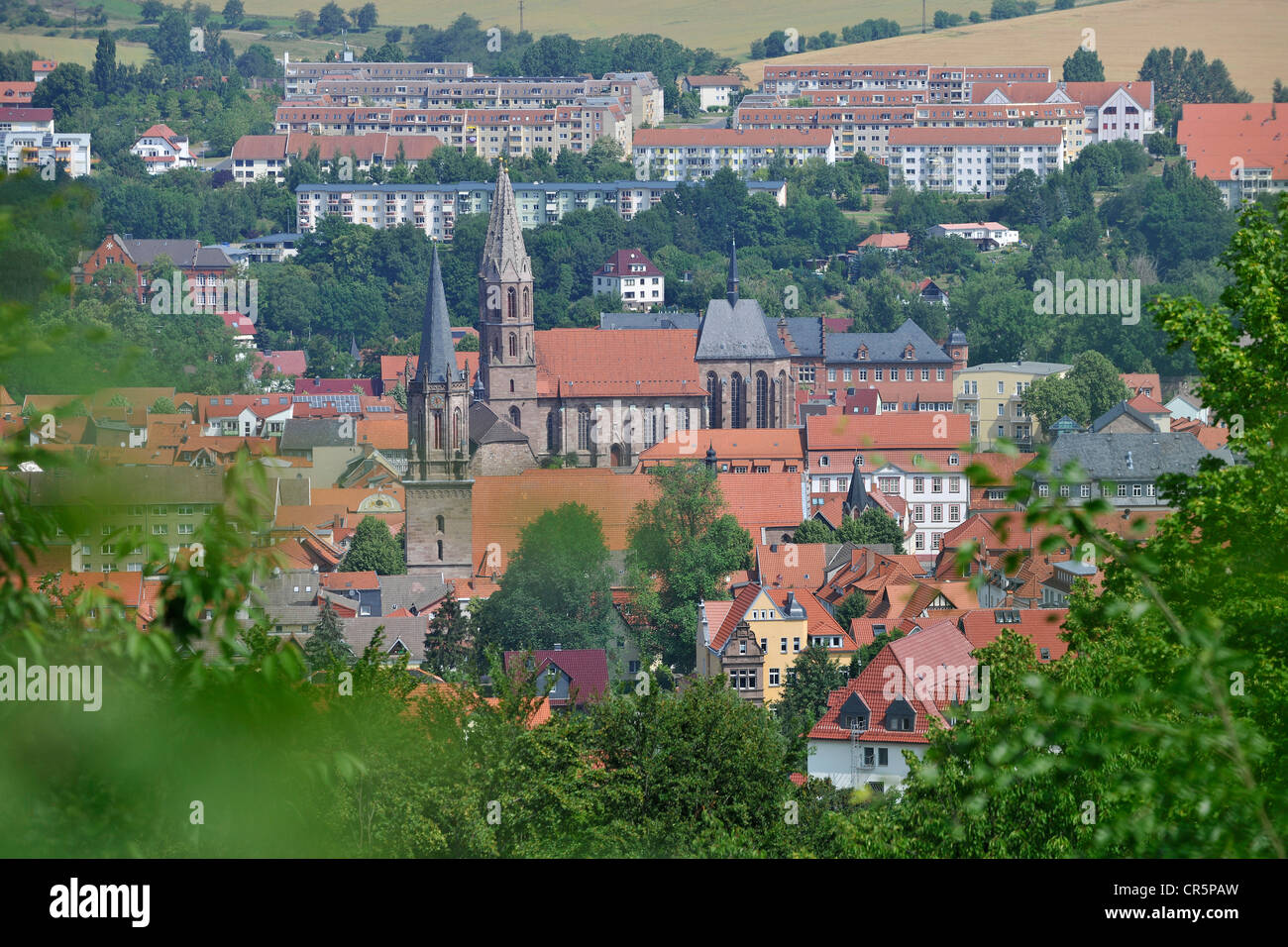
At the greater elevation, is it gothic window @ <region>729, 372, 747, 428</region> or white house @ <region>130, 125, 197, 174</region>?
white house @ <region>130, 125, 197, 174</region>

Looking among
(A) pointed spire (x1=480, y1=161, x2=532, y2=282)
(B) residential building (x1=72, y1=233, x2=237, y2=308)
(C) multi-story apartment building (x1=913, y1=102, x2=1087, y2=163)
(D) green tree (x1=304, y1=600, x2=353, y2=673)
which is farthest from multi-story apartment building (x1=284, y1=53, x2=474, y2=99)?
(D) green tree (x1=304, y1=600, x2=353, y2=673)

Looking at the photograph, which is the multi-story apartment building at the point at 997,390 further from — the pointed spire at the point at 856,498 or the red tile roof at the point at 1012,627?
the red tile roof at the point at 1012,627

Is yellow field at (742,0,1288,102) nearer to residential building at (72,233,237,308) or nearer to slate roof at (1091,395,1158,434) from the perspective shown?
residential building at (72,233,237,308)

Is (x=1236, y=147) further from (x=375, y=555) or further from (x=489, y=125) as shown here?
(x=375, y=555)

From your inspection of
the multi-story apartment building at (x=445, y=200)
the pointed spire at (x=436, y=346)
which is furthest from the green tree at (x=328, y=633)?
the multi-story apartment building at (x=445, y=200)

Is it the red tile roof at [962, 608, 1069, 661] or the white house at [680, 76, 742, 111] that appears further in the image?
the white house at [680, 76, 742, 111]

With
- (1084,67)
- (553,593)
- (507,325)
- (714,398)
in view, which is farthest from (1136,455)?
(1084,67)

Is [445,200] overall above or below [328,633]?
above
